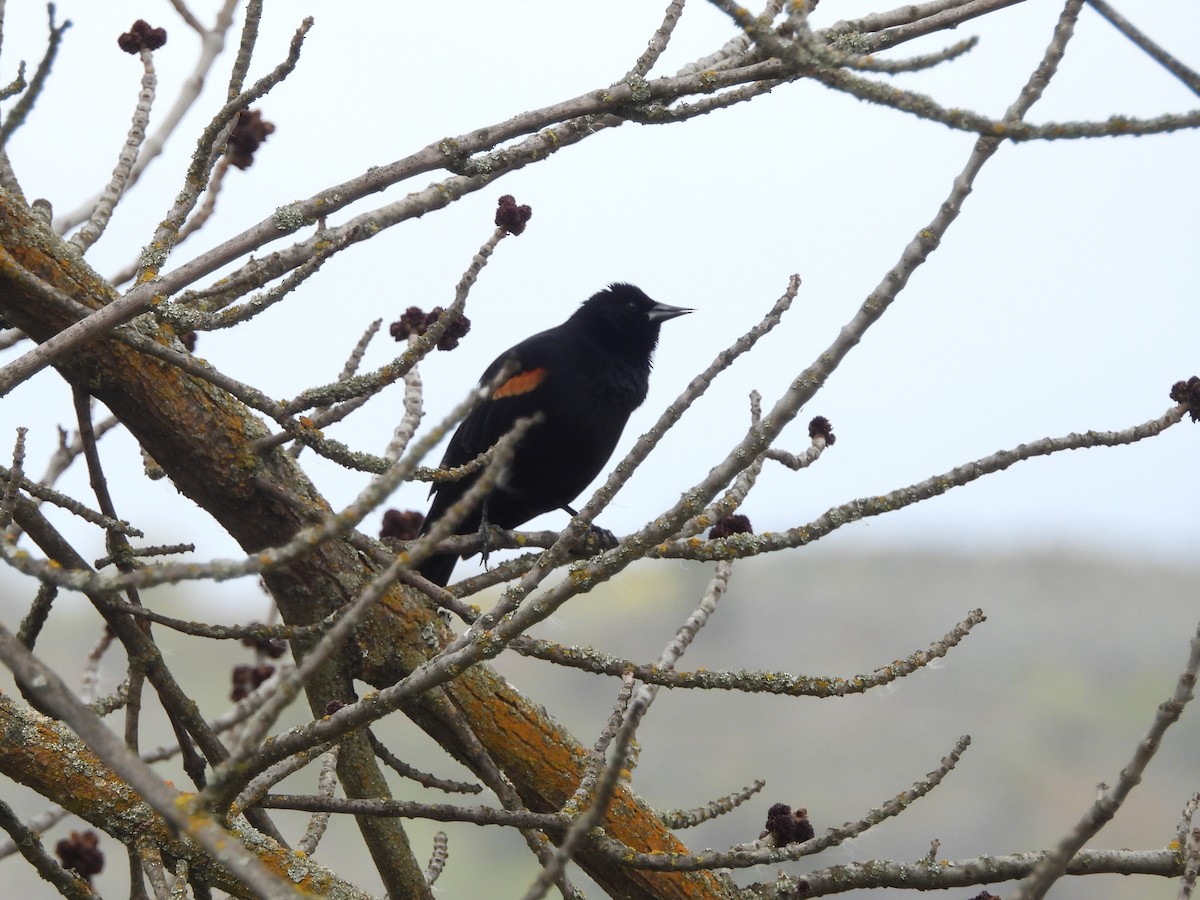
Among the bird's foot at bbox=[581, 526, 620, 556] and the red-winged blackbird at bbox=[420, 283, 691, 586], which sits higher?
the red-winged blackbird at bbox=[420, 283, 691, 586]

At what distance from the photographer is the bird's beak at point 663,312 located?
540cm

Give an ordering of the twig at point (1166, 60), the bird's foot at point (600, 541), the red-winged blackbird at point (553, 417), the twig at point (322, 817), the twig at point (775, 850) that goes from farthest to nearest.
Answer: the red-winged blackbird at point (553, 417)
the bird's foot at point (600, 541)
the twig at point (322, 817)
the twig at point (775, 850)
the twig at point (1166, 60)

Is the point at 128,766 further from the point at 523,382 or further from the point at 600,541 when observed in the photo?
the point at 523,382

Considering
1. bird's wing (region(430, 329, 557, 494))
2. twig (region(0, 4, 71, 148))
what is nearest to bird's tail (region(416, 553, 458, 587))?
bird's wing (region(430, 329, 557, 494))

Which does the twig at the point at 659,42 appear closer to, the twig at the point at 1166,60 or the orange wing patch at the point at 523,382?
the twig at the point at 1166,60

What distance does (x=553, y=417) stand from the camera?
474cm

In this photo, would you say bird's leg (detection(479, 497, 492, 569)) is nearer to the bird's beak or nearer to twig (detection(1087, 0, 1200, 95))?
the bird's beak

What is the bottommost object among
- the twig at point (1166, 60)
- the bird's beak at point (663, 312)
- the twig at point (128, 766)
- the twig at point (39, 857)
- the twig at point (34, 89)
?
the twig at point (128, 766)

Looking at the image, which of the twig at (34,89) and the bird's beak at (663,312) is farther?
the bird's beak at (663,312)

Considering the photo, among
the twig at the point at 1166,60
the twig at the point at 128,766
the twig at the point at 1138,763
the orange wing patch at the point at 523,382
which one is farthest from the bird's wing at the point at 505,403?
the twig at the point at 128,766

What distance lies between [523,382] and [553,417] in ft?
0.64

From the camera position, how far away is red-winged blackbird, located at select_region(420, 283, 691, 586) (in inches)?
186

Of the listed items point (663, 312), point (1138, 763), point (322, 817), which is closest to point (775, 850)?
point (1138, 763)

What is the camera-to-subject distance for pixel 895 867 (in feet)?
8.63
